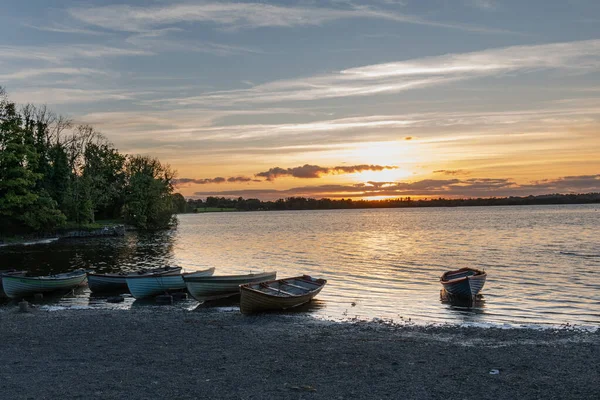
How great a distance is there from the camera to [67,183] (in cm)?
7800

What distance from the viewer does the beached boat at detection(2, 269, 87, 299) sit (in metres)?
25.1

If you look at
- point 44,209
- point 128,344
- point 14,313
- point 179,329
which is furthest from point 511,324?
point 44,209

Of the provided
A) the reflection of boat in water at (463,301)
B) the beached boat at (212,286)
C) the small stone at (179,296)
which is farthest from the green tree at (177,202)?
the reflection of boat in water at (463,301)

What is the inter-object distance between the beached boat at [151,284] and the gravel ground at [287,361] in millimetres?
6981

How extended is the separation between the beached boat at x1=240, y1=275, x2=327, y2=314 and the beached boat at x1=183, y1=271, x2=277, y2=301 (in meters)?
2.05

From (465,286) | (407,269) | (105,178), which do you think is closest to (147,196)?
(105,178)

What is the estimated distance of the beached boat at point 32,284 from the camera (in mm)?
25141

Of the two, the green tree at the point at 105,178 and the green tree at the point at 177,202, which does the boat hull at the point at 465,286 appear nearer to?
the green tree at the point at 105,178

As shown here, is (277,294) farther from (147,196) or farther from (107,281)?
(147,196)

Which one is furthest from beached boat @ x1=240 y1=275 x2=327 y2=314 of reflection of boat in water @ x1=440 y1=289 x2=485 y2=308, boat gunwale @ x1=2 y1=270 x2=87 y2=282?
boat gunwale @ x1=2 y1=270 x2=87 y2=282

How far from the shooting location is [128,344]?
14.5 m

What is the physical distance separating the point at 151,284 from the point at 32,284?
590 centimetres

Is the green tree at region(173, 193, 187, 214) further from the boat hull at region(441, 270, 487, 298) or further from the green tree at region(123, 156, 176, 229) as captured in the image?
the boat hull at region(441, 270, 487, 298)

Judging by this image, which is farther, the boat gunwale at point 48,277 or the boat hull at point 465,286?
the boat gunwale at point 48,277
